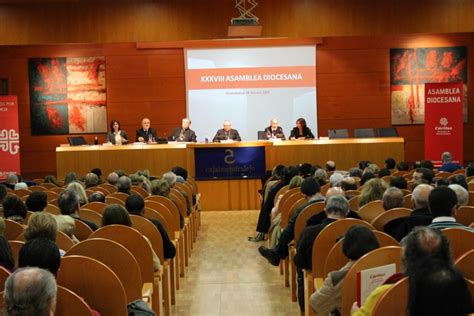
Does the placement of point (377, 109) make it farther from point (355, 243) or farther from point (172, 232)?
point (355, 243)

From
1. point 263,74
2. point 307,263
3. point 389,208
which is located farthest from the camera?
point 263,74

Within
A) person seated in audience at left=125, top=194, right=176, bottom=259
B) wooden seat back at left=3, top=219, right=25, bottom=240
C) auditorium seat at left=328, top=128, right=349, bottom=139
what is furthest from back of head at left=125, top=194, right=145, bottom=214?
auditorium seat at left=328, top=128, right=349, bottom=139

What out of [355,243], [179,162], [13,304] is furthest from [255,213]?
[13,304]

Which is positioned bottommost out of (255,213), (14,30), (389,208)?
(255,213)

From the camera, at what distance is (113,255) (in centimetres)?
366

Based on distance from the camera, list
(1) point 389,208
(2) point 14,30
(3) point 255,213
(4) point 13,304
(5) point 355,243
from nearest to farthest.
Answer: (4) point 13,304, (5) point 355,243, (1) point 389,208, (3) point 255,213, (2) point 14,30

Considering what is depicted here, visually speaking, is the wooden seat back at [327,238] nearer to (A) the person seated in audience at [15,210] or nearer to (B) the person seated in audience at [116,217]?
(B) the person seated in audience at [116,217]

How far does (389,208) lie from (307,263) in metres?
0.89

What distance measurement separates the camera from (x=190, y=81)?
16094 mm

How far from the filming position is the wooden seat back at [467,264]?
296cm

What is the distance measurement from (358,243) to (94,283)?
4.27 ft

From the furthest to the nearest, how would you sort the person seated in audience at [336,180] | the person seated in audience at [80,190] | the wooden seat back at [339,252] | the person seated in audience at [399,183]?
the person seated in audience at [336,180] < the person seated in audience at [399,183] < the person seated in audience at [80,190] < the wooden seat back at [339,252]

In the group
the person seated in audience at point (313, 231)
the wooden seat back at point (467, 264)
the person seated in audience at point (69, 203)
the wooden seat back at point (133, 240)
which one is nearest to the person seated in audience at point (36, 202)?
the person seated in audience at point (69, 203)

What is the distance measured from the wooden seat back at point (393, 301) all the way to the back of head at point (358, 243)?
77 centimetres
